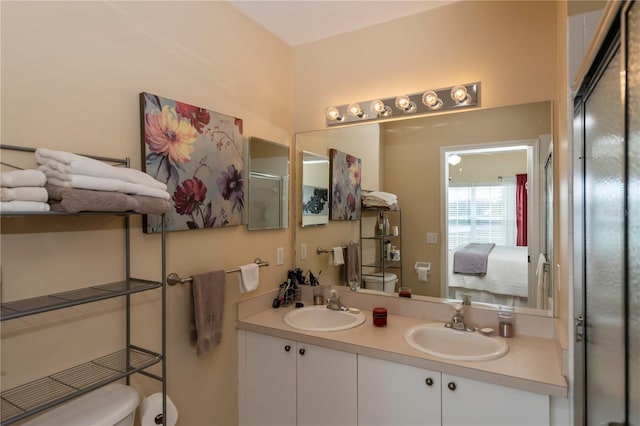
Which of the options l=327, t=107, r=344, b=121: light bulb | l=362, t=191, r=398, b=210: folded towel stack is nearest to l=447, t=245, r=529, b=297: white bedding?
l=362, t=191, r=398, b=210: folded towel stack

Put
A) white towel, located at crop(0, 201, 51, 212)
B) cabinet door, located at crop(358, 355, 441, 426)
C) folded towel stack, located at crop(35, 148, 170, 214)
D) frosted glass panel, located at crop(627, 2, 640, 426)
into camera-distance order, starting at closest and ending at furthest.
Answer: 1. frosted glass panel, located at crop(627, 2, 640, 426)
2. white towel, located at crop(0, 201, 51, 212)
3. folded towel stack, located at crop(35, 148, 170, 214)
4. cabinet door, located at crop(358, 355, 441, 426)

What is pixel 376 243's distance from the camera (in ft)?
7.11

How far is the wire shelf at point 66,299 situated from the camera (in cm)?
97

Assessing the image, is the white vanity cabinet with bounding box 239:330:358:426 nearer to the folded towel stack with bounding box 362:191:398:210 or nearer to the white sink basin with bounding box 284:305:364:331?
the white sink basin with bounding box 284:305:364:331

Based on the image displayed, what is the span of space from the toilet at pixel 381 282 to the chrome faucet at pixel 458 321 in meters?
0.39

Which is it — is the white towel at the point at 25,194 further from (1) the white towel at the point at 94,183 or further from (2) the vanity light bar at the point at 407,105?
(2) the vanity light bar at the point at 407,105

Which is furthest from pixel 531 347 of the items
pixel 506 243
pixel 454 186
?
pixel 454 186

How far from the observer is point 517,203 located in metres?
1.78

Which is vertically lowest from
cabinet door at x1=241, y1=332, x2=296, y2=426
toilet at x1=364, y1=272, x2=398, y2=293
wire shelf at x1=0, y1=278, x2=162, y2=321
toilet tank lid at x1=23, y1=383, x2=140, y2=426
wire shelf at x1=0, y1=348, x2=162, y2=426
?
cabinet door at x1=241, y1=332, x2=296, y2=426

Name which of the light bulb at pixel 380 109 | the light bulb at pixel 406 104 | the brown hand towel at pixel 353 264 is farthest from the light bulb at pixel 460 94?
the brown hand towel at pixel 353 264

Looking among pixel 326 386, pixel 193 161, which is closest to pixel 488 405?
pixel 326 386

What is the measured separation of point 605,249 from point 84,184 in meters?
1.54

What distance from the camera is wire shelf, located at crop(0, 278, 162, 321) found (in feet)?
3.17

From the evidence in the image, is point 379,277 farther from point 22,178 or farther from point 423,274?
point 22,178
